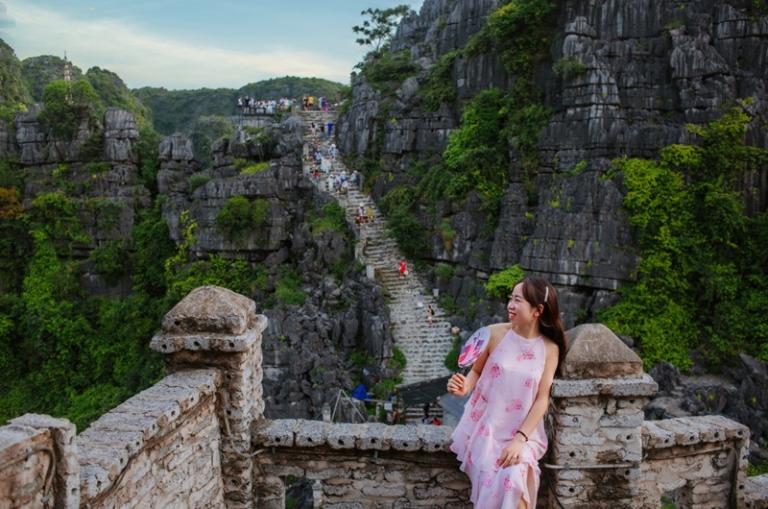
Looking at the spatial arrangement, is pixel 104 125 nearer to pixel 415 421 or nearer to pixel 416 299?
pixel 416 299

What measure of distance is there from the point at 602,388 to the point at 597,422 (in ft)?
1.02

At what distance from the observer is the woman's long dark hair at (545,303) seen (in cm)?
407

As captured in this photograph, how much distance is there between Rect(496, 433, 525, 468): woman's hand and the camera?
4045 millimetres

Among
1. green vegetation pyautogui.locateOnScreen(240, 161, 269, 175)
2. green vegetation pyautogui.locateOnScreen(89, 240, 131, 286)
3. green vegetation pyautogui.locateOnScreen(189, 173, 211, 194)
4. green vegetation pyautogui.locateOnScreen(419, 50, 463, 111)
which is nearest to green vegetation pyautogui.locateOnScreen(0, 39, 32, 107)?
green vegetation pyautogui.locateOnScreen(89, 240, 131, 286)

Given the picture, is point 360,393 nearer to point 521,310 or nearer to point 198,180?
point 198,180

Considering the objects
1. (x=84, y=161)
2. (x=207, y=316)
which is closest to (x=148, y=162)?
(x=84, y=161)

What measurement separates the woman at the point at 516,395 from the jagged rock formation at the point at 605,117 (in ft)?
45.4

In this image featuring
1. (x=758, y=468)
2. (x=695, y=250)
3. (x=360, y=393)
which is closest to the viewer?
(x=758, y=468)

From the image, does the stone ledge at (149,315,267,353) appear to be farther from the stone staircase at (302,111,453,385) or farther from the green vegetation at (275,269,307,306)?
the green vegetation at (275,269,307,306)

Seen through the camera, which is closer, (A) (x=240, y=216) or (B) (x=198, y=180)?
(A) (x=240, y=216)

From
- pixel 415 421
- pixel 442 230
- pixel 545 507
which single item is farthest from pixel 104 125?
pixel 545 507

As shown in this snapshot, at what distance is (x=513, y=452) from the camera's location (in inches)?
159

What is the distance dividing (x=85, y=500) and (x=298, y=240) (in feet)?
66.0

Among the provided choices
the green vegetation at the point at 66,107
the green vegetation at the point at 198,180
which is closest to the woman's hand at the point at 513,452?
the green vegetation at the point at 198,180
